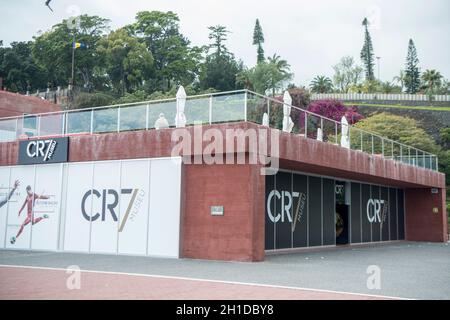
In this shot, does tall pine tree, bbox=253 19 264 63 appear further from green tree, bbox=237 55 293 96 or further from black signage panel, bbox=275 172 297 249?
black signage panel, bbox=275 172 297 249

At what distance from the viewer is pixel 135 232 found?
1648 centimetres

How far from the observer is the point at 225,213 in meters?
14.8

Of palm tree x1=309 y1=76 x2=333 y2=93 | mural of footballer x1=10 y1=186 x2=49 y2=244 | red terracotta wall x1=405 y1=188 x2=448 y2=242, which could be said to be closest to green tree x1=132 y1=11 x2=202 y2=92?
palm tree x1=309 y1=76 x2=333 y2=93

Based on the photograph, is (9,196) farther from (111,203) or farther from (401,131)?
(401,131)

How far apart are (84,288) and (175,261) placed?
5.71 m

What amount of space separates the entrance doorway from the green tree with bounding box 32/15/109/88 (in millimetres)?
52878

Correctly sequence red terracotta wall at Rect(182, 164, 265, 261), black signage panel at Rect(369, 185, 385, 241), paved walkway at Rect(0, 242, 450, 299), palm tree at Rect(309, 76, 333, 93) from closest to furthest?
paved walkway at Rect(0, 242, 450, 299)
red terracotta wall at Rect(182, 164, 265, 261)
black signage panel at Rect(369, 185, 385, 241)
palm tree at Rect(309, 76, 333, 93)

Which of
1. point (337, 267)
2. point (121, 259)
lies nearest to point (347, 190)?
point (337, 267)

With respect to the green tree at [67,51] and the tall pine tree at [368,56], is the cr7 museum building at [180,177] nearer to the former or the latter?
the green tree at [67,51]

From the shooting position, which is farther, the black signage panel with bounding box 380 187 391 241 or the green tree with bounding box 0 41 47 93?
the green tree with bounding box 0 41 47 93

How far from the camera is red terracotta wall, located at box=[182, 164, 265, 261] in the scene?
1438 centimetres

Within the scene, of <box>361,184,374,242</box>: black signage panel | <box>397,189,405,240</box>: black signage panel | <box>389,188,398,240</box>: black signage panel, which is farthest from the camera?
<box>397,189,405,240</box>: black signage panel

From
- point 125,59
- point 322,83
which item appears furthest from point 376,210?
point 322,83

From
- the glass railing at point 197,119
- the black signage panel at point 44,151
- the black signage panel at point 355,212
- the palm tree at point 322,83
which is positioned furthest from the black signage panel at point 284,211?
the palm tree at point 322,83
